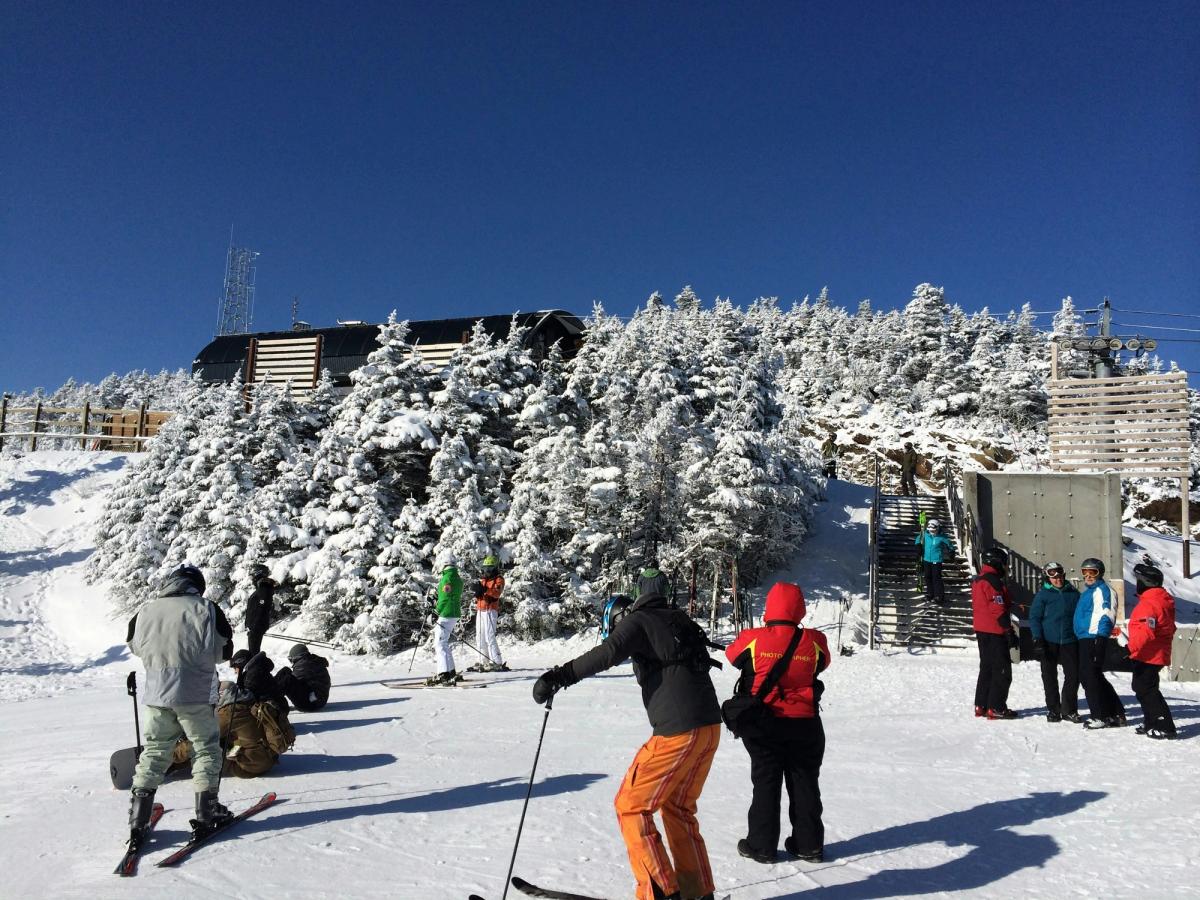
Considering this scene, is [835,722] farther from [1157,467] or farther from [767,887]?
[1157,467]

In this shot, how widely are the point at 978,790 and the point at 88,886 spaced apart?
21.4 feet

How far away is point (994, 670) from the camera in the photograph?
368 inches

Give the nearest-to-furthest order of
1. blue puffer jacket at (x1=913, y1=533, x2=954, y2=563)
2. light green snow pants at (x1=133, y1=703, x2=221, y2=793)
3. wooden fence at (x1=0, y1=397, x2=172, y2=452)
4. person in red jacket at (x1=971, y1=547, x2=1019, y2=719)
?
light green snow pants at (x1=133, y1=703, x2=221, y2=793) → person in red jacket at (x1=971, y1=547, x2=1019, y2=719) → blue puffer jacket at (x1=913, y1=533, x2=954, y2=563) → wooden fence at (x1=0, y1=397, x2=172, y2=452)

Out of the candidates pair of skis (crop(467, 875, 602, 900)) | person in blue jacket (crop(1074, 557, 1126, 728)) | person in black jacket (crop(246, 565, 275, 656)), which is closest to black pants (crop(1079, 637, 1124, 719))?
person in blue jacket (crop(1074, 557, 1126, 728))

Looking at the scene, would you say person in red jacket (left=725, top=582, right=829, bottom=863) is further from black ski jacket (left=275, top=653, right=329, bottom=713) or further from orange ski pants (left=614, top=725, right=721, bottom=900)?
black ski jacket (left=275, top=653, right=329, bottom=713)

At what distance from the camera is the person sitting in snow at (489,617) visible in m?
12.6

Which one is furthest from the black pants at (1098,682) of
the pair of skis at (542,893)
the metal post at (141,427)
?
the metal post at (141,427)

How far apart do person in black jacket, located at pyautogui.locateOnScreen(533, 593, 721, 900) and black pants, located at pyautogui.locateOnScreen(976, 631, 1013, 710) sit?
21.3ft

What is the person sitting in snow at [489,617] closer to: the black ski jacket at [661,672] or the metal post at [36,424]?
the black ski jacket at [661,672]

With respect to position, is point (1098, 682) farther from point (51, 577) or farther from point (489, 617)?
point (51, 577)

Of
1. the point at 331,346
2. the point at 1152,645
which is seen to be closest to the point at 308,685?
the point at 1152,645

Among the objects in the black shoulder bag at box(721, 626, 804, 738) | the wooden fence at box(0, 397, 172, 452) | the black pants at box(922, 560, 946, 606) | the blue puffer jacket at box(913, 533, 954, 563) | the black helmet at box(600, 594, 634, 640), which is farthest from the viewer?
the wooden fence at box(0, 397, 172, 452)

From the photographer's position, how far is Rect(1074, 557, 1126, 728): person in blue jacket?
8750 mm

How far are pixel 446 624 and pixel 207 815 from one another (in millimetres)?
6456
